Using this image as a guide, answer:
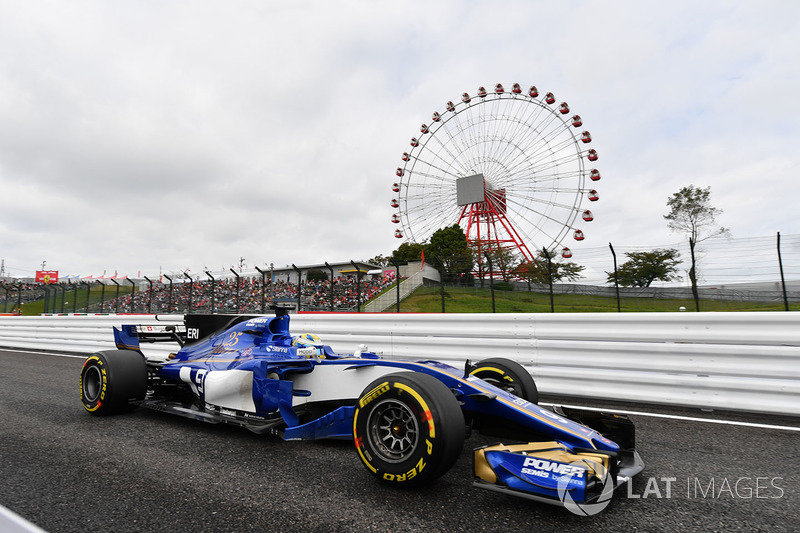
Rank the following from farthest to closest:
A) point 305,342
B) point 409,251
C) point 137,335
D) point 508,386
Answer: point 409,251 → point 137,335 → point 305,342 → point 508,386

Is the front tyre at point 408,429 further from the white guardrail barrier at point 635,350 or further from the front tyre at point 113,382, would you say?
the white guardrail barrier at point 635,350

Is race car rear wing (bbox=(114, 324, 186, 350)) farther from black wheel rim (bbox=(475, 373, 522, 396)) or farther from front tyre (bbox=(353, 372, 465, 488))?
black wheel rim (bbox=(475, 373, 522, 396))

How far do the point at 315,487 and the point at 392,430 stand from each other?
1.86 feet

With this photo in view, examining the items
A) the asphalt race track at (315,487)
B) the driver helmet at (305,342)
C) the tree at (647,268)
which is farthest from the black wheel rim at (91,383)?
the tree at (647,268)

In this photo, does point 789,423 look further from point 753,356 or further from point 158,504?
point 158,504

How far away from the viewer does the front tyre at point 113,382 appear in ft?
14.1

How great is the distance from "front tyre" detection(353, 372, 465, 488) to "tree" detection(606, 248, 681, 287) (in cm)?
873

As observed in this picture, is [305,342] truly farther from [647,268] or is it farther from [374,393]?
[647,268]

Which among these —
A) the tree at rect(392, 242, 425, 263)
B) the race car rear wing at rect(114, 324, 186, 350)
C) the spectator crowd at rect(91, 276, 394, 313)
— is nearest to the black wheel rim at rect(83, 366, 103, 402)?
the race car rear wing at rect(114, 324, 186, 350)

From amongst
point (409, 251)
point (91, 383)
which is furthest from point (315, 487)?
Result: point (409, 251)

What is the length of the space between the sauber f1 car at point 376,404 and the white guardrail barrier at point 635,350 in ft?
5.63

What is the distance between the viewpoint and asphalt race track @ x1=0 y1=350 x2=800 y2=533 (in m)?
2.19

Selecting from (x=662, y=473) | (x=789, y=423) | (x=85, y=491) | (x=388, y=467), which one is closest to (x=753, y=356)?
(x=789, y=423)

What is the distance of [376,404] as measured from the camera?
8.95 ft
